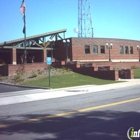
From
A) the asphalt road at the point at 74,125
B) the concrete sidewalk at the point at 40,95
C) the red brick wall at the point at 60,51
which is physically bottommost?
the concrete sidewalk at the point at 40,95

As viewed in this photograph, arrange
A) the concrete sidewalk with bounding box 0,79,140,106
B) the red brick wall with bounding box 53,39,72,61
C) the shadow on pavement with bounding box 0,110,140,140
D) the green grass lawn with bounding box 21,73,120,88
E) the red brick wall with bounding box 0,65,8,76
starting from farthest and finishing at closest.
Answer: the red brick wall with bounding box 53,39,72,61 → the red brick wall with bounding box 0,65,8,76 → the green grass lawn with bounding box 21,73,120,88 → the concrete sidewalk with bounding box 0,79,140,106 → the shadow on pavement with bounding box 0,110,140,140

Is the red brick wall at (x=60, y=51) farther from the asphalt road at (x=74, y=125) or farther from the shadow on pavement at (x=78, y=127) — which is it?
the shadow on pavement at (x=78, y=127)

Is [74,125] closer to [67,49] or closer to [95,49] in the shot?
[67,49]

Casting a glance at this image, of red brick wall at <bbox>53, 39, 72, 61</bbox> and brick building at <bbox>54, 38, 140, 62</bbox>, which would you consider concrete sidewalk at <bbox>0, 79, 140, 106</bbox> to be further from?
red brick wall at <bbox>53, 39, 72, 61</bbox>

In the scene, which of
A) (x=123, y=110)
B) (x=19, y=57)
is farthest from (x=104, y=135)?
(x=19, y=57)

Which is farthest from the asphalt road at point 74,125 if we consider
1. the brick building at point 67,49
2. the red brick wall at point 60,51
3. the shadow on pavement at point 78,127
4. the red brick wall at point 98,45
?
the red brick wall at point 60,51

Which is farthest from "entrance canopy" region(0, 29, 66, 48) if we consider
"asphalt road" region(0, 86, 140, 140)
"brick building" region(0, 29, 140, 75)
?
"asphalt road" region(0, 86, 140, 140)

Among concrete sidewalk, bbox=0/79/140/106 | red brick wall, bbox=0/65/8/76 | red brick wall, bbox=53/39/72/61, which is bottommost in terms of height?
concrete sidewalk, bbox=0/79/140/106

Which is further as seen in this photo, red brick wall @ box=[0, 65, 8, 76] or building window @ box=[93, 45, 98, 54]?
building window @ box=[93, 45, 98, 54]

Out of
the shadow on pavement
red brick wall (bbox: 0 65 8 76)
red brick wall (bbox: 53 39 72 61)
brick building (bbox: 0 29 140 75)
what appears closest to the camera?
the shadow on pavement

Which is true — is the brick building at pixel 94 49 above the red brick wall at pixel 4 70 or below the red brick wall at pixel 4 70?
above

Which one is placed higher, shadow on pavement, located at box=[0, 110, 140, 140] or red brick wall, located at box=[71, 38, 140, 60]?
red brick wall, located at box=[71, 38, 140, 60]

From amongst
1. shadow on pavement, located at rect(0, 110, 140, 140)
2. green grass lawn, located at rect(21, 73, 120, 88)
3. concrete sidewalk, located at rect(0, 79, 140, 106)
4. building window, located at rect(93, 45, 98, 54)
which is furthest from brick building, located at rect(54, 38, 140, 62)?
shadow on pavement, located at rect(0, 110, 140, 140)

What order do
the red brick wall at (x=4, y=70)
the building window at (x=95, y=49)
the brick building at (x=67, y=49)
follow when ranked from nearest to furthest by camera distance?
the red brick wall at (x=4, y=70) → the brick building at (x=67, y=49) → the building window at (x=95, y=49)
